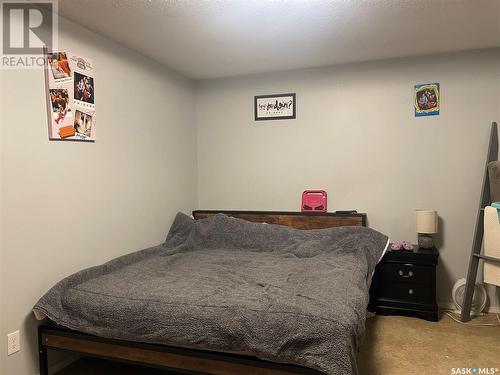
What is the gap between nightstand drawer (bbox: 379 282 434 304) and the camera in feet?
9.93

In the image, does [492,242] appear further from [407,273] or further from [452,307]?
[452,307]

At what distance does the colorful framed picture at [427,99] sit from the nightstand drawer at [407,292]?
4.98 feet

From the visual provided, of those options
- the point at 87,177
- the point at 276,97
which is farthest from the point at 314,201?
the point at 87,177

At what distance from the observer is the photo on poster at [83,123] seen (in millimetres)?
2479

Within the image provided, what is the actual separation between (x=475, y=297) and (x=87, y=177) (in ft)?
10.8

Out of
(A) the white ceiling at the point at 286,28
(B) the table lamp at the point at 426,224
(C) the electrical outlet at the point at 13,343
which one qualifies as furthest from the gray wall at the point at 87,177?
(B) the table lamp at the point at 426,224

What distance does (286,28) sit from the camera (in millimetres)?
2592

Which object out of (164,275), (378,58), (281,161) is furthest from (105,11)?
(378,58)

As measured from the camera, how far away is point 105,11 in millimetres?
2330

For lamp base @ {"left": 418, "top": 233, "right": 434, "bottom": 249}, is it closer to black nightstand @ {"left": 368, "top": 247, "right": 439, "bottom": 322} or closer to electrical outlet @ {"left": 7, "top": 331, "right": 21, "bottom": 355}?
black nightstand @ {"left": 368, "top": 247, "right": 439, "bottom": 322}

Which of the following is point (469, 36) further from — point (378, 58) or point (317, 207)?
point (317, 207)

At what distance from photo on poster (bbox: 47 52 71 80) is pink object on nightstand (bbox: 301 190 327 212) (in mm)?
2310

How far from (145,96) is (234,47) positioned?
34.7 inches

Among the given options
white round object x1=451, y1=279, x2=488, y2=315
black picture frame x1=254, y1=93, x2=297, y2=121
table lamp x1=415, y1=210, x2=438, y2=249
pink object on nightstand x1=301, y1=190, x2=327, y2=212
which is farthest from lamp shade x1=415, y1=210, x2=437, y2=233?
black picture frame x1=254, y1=93, x2=297, y2=121
